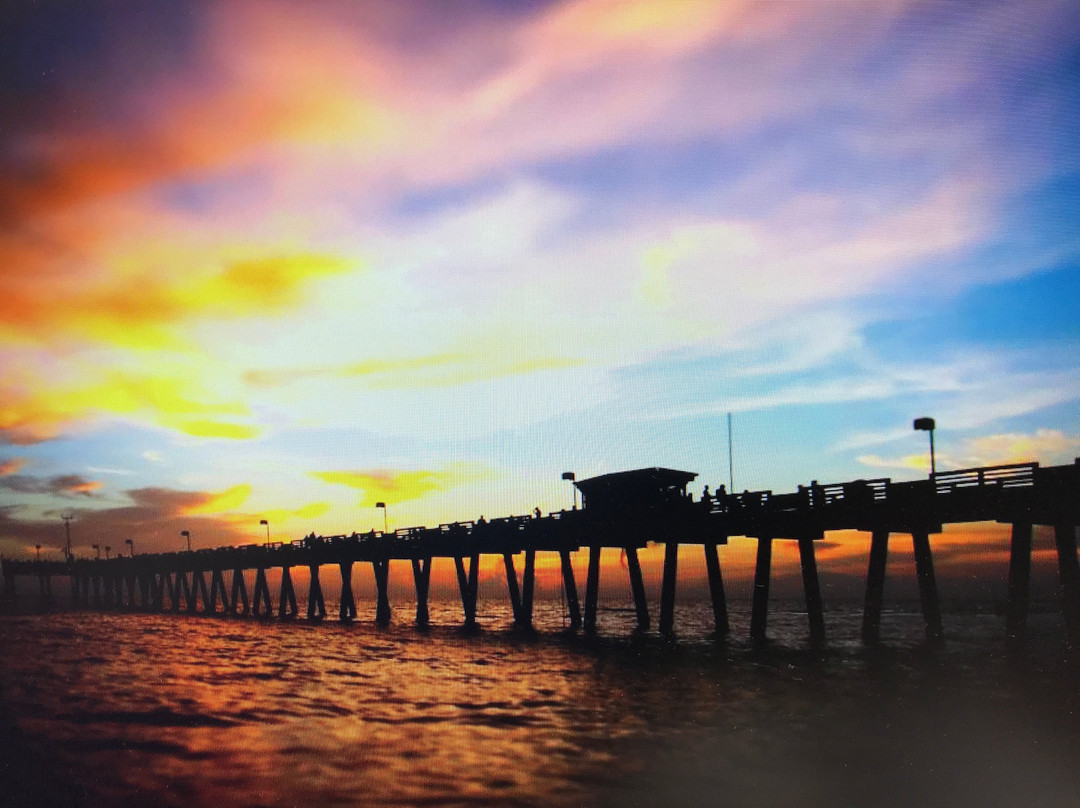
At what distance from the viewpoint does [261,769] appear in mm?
13102

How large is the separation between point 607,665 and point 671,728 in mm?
11023

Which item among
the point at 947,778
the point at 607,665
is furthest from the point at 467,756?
the point at 607,665

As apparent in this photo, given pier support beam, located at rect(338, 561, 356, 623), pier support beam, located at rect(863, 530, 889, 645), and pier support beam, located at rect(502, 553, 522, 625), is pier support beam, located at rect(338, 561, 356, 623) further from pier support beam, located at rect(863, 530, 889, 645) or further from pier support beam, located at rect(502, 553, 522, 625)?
pier support beam, located at rect(863, 530, 889, 645)

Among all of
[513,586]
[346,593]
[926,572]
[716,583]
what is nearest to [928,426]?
[926,572]

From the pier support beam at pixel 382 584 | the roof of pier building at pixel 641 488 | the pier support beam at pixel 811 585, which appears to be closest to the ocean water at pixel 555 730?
the pier support beam at pixel 811 585

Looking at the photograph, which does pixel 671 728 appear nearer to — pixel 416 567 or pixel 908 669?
pixel 908 669

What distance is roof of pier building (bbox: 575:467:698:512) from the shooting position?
127 ft

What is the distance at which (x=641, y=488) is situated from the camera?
3897 cm

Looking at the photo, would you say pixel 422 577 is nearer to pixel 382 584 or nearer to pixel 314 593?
pixel 382 584

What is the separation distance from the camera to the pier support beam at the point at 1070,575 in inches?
874

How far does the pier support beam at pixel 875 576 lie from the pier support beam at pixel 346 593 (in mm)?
40581

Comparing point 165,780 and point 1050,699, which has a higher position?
point 165,780

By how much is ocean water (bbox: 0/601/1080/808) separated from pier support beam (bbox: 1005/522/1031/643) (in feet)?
3.85

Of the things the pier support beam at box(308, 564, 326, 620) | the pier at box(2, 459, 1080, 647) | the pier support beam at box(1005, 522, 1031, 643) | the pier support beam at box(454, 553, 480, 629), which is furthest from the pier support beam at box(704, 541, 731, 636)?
the pier support beam at box(308, 564, 326, 620)
